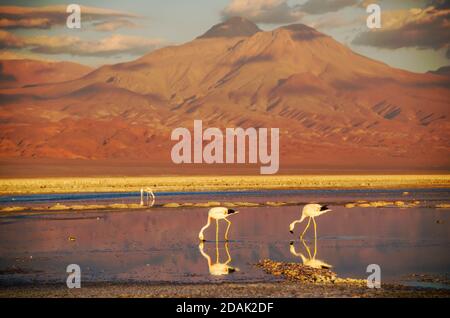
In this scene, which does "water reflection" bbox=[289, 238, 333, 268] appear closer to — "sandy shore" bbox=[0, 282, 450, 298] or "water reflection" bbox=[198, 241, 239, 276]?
"water reflection" bbox=[198, 241, 239, 276]

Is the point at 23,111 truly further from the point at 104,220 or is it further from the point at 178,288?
the point at 178,288

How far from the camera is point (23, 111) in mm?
199250

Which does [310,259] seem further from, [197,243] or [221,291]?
[221,291]

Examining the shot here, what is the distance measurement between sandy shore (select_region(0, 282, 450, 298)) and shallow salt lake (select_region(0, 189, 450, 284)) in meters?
1.11

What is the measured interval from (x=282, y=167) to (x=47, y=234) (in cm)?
9518

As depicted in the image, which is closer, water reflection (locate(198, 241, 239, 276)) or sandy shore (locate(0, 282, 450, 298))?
sandy shore (locate(0, 282, 450, 298))

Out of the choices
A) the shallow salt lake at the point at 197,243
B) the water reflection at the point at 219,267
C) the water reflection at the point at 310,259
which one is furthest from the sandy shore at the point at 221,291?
the water reflection at the point at 310,259

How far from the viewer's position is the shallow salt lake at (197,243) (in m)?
22.3

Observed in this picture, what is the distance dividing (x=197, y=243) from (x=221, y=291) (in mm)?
10386

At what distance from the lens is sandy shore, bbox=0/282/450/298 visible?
18203 mm

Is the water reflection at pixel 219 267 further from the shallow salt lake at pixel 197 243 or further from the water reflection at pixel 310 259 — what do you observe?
the water reflection at pixel 310 259

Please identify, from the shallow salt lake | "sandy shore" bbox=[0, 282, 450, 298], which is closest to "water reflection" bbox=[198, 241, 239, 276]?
the shallow salt lake

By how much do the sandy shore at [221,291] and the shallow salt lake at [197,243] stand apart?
3.63 feet
